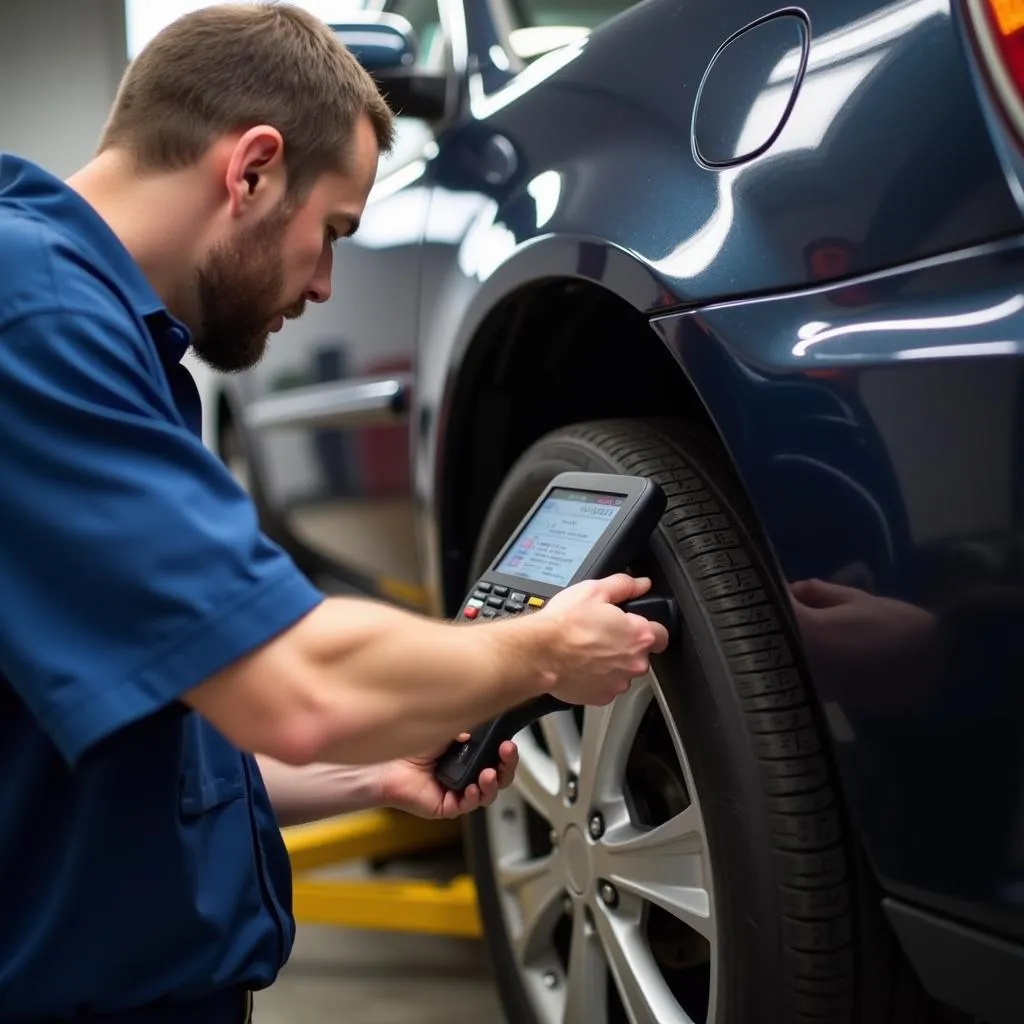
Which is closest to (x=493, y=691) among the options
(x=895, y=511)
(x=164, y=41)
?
→ (x=895, y=511)

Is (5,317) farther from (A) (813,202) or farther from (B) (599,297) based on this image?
(B) (599,297)

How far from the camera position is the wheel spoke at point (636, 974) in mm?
1054

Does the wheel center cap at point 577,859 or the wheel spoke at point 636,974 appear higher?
A: the wheel center cap at point 577,859

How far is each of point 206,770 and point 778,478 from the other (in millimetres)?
440

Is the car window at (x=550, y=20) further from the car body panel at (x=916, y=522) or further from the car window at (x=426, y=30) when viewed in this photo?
the car body panel at (x=916, y=522)

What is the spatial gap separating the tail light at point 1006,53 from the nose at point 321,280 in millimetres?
463

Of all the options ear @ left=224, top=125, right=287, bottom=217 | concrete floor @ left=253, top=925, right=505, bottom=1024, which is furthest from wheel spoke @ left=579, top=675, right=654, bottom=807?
concrete floor @ left=253, top=925, right=505, bottom=1024

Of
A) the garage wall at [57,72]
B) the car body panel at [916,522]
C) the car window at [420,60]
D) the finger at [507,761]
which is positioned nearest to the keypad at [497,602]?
the finger at [507,761]

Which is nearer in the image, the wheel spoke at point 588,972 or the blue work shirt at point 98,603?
the blue work shirt at point 98,603

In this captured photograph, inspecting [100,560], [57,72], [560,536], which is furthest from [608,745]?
[57,72]

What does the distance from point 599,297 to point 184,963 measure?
693 millimetres

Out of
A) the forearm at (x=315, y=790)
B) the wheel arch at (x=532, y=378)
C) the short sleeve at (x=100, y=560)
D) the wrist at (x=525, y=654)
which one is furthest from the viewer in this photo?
the wheel arch at (x=532, y=378)

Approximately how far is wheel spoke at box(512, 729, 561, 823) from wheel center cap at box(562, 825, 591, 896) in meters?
0.04

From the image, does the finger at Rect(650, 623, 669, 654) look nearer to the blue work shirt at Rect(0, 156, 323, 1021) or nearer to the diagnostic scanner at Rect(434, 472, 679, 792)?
the diagnostic scanner at Rect(434, 472, 679, 792)
